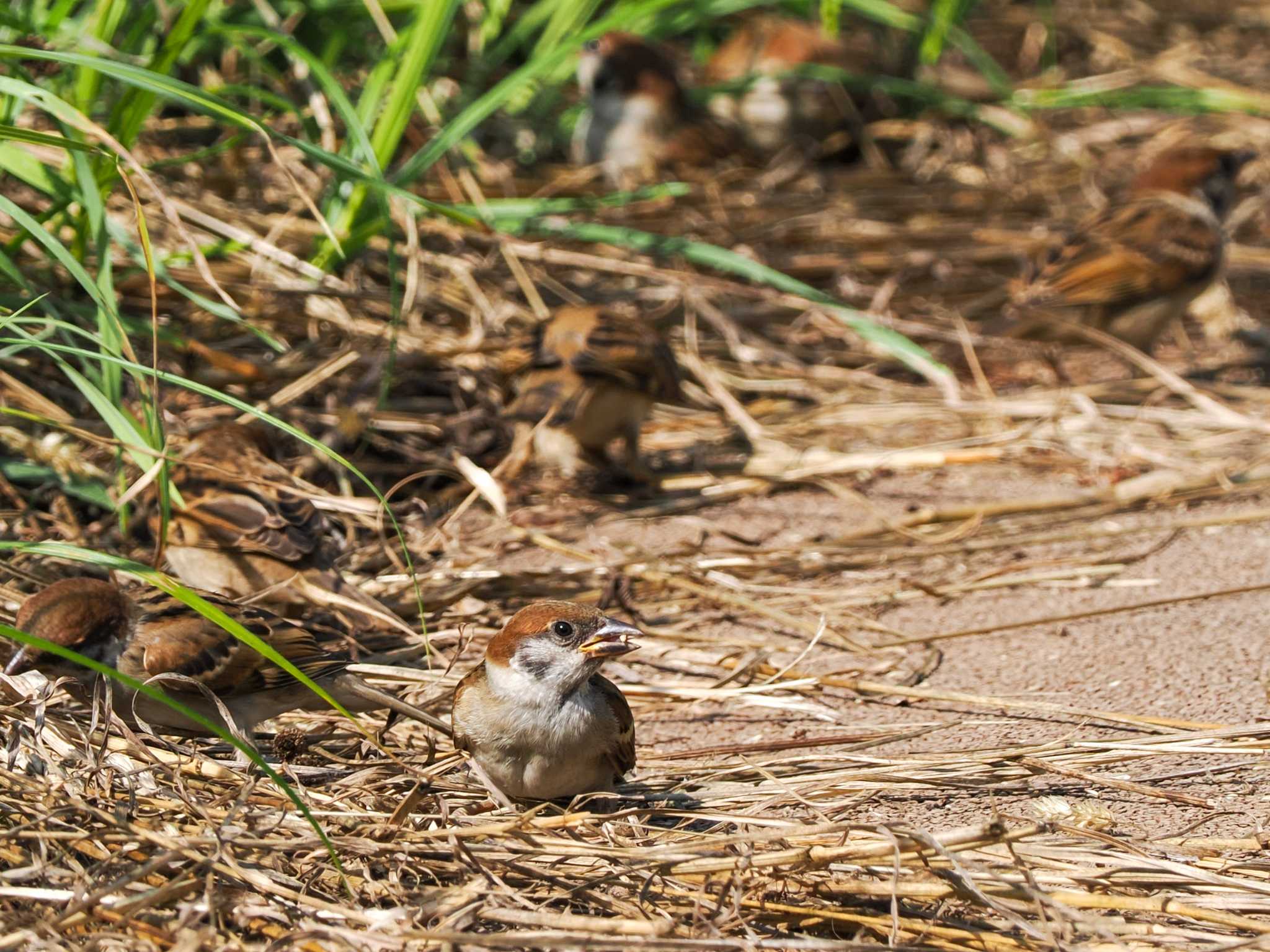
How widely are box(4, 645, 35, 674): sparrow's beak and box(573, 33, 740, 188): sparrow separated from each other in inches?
214

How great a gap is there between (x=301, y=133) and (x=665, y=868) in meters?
4.47

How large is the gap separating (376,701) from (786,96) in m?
6.21

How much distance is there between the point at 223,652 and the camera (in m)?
3.61

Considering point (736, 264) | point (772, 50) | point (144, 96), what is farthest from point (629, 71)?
point (144, 96)

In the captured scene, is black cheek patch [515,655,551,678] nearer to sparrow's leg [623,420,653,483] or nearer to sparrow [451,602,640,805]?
sparrow [451,602,640,805]

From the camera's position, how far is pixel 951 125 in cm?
923

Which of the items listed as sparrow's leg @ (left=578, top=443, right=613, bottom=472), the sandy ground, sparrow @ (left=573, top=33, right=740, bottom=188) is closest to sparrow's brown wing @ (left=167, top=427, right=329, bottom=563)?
the sandy ground

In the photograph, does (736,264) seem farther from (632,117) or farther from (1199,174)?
(1199,174)

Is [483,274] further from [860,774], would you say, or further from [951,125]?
[951,125]

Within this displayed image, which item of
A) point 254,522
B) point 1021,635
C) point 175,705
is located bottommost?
point 1021,635

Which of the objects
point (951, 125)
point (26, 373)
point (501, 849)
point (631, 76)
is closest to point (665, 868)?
point (501, 849)

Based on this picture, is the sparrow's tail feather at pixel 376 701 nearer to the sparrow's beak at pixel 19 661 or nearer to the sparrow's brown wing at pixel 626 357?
the sparrow's beak at pixel 19 661

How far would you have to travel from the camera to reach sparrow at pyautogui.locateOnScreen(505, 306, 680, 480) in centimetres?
546

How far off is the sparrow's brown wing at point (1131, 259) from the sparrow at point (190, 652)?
4395 mm
